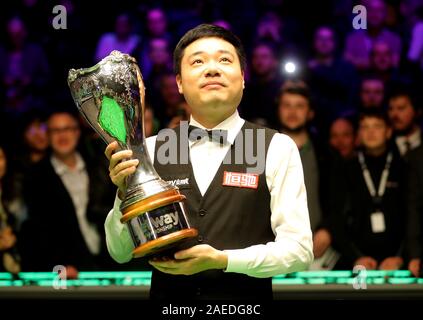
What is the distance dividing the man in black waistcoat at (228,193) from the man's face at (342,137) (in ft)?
6.76

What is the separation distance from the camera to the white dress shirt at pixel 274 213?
188 centimetres

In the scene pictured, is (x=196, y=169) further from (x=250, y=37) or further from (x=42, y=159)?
(x=250, y=37)

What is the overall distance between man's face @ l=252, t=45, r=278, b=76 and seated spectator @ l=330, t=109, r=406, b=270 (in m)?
0.81

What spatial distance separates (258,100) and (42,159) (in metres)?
1.13

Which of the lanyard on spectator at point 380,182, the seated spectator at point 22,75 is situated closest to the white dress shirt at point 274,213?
the lanyard on spectator at point 380,182

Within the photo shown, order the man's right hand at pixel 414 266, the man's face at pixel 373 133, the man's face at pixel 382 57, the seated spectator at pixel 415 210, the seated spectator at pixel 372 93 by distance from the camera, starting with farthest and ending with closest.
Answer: the man's face at pixel 382 57 → the seated spectator at pixel 372 93 → the man's face at pixel 373 133 → the seated spectator at pixel 415 210 → the man's right hand at pixel 414 266

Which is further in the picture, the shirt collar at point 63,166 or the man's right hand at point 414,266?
the shirt collar at point 63,166

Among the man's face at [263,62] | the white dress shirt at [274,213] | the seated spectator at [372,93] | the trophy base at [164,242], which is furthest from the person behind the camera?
the man's face at [263,62]

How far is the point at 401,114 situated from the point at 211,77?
7.60 feet

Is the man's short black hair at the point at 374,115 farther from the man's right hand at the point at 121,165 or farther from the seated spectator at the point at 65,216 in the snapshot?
the man's right hand at the point at 121,165

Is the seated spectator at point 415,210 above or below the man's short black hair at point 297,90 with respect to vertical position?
below

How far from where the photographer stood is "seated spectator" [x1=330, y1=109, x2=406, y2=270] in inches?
148

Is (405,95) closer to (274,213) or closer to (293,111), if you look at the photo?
(293,111)

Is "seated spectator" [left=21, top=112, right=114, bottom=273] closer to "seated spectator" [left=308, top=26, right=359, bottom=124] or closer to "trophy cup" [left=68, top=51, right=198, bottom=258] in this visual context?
"seated spectator" [left=308, top=26, right=359, bottom=124]
